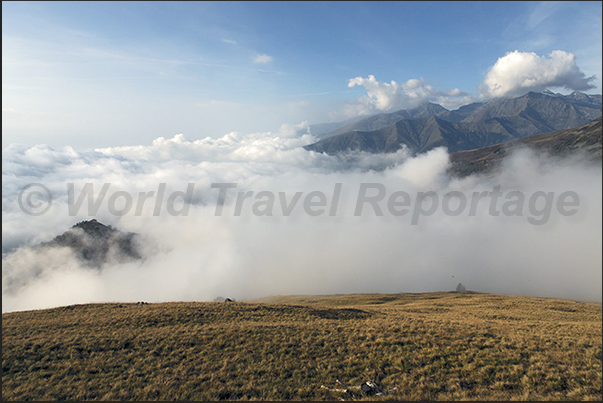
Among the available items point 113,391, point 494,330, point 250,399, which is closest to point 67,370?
point 113,391

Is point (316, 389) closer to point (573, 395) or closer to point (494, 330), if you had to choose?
point (573, 395)

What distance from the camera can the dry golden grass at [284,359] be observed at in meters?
15.6

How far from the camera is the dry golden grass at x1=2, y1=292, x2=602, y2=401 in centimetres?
1565

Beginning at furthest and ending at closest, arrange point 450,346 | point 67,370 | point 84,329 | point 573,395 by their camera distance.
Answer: point 84,329, point 450,346, point 67,370, point 573,395

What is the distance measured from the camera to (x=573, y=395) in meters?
14.4

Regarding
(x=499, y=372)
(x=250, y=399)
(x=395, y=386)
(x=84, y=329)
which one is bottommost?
(x=84, y=329)

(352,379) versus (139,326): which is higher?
(352,379)

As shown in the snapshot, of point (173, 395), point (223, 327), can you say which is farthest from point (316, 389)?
point (223, 327)

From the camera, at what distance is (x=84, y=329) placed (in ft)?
84.7

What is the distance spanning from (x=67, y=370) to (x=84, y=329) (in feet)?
30.1

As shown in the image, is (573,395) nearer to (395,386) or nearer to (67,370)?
(395,386)

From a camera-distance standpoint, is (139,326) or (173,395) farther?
(139,326)

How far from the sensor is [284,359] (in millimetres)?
19516

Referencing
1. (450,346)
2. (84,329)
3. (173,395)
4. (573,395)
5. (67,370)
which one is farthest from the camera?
(84,329)
